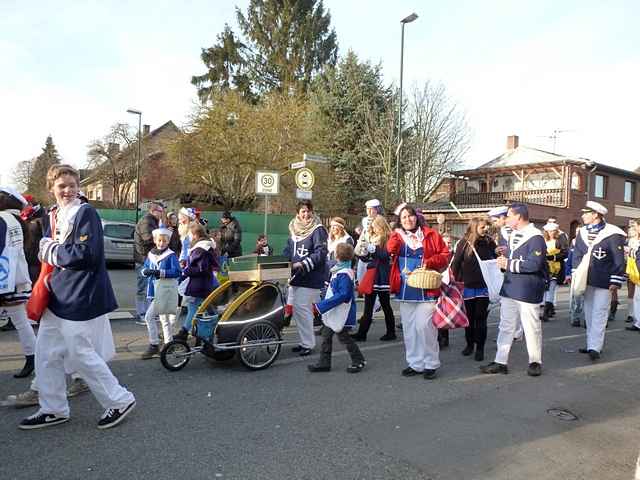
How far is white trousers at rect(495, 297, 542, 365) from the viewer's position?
6020 millimetres

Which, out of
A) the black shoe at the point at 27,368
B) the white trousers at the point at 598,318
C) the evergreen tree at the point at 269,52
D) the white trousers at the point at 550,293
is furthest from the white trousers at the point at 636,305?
the evergreen tree at the point at 269,52

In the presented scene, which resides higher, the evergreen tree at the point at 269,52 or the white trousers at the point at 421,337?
the evergreen tree at the point at 269,52

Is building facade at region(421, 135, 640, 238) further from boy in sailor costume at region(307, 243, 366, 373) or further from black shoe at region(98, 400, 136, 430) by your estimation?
black shoe at region(98, 400, 136, 430)

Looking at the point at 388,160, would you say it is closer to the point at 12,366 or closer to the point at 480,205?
the point at 480,205

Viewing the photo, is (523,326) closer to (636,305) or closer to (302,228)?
(302,228)

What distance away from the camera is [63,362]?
4.22 m

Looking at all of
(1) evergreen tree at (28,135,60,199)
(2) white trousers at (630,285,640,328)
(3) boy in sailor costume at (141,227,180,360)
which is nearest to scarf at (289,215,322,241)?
(3) boy in sailor costume at (141,227,180,360)

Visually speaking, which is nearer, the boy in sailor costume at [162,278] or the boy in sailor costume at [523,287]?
the boy in sailor costume at [523,287]

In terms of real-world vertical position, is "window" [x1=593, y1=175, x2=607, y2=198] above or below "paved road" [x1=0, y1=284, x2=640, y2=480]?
above

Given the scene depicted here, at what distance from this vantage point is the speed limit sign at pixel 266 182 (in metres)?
11.9

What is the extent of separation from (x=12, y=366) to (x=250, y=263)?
292cm

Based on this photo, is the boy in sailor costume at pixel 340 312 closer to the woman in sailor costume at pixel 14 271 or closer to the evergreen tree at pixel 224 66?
the woman in sailor costume at pixel 14 271

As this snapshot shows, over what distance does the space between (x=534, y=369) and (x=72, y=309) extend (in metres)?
4.97

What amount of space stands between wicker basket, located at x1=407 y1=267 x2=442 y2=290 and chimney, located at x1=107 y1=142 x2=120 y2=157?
36.6m
